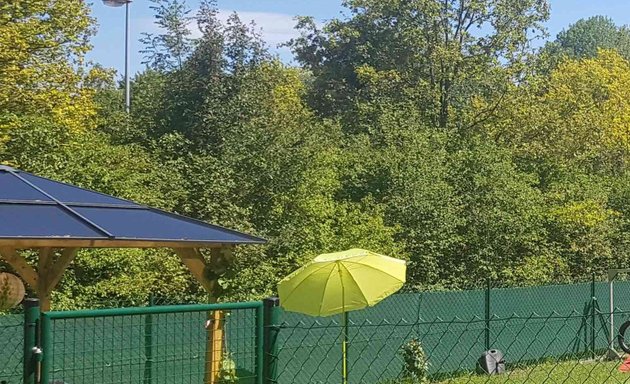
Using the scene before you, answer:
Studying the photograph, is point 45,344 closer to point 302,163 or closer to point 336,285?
point 336,285

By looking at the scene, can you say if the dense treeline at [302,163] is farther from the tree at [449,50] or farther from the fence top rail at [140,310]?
the fence top rail at [140,310]

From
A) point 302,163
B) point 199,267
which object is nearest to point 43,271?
point 199,267

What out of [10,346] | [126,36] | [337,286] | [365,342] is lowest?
[365,342]

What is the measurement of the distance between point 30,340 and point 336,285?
4611mm

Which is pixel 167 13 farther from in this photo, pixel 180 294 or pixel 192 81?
pixel 180 294

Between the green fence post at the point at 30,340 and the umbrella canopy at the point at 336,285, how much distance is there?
14.1 ft

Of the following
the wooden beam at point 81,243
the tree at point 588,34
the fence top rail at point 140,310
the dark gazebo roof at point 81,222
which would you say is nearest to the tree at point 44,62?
the dark gazebo roof at point 81,222

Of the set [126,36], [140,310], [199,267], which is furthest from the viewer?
[126,36]

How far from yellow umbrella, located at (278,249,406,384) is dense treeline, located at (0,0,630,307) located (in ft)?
11.9

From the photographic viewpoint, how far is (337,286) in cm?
779

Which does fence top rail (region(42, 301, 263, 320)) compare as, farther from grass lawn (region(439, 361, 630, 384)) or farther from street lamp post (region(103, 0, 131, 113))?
street lamp post (region(103, 0, 131, 113))

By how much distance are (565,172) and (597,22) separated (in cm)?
6252

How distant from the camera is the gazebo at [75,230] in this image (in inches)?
250

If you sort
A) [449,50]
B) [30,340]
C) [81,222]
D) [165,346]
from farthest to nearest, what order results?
[449,50], [165,346], [81,222], [30,340]
